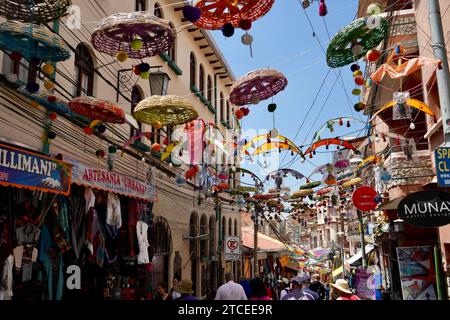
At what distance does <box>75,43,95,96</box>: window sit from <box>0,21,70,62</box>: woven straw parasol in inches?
143

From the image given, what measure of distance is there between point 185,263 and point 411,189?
9430 millimetres

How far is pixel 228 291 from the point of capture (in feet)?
23.9

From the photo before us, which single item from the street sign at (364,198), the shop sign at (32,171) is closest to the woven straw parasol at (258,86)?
the shop sign at (32,171)

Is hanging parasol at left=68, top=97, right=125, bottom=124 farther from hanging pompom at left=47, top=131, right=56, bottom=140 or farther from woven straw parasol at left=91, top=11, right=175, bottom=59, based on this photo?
woven straw parasol at left=91, top=11, right=175, bottom=59

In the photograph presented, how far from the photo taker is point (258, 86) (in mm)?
8961

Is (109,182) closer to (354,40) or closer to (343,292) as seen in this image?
(343,292)

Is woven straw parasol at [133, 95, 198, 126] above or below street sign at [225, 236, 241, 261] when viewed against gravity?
above

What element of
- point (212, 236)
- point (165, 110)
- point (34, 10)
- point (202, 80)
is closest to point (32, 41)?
point (34, 10)

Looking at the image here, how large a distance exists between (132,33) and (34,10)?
1.53 m

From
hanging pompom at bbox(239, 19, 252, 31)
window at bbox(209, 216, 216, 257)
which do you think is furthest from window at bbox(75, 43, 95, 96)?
window at bbox(209, 216, 216, 257)

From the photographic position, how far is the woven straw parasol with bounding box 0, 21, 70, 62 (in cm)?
604

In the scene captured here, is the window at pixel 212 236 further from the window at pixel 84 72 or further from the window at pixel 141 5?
the window at pixel 84 72
